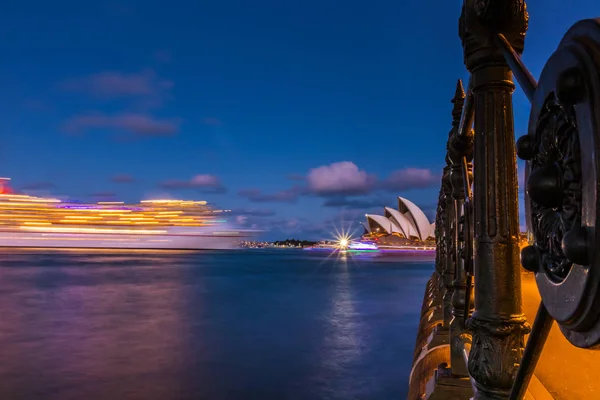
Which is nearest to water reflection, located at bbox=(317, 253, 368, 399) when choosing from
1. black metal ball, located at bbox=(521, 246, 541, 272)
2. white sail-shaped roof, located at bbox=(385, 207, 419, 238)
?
black metal ball, located at bbox=(521, 246, 541, 272)

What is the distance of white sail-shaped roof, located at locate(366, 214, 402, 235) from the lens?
6585cm

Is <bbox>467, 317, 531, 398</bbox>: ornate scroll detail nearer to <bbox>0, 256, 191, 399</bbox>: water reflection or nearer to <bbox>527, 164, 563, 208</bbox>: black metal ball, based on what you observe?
<bbox>527, 164, 563, 208</bbox>: black metal ball

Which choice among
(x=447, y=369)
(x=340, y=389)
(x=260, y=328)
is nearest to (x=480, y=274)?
(x=447, y=369)

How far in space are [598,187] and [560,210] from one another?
0.46 ft

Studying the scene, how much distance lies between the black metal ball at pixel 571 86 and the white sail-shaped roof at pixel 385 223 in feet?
213

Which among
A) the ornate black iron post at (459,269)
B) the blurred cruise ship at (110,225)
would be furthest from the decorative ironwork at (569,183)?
the blurred cruise ship at (110,225)

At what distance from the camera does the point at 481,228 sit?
132cm

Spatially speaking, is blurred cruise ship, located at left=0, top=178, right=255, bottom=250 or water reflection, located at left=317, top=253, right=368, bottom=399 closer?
water reflection, located at left=317, top=253, right=368, bottom=399

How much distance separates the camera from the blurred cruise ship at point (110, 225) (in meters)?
76.9

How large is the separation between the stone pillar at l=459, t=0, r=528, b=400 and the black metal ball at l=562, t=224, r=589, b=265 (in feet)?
2.10

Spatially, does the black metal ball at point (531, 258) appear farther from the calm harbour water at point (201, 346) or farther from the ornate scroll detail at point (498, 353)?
the calm harbour water at point (201, 346)

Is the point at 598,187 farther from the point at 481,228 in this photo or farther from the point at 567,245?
the point at 481,228

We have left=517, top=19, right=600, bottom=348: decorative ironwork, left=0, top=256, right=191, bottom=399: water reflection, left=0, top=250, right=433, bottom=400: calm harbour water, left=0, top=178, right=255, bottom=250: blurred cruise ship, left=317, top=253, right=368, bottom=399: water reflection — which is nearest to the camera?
left=517, top=19, right=600, bottom=348: decorative ironwork

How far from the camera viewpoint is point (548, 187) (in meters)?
0.76
